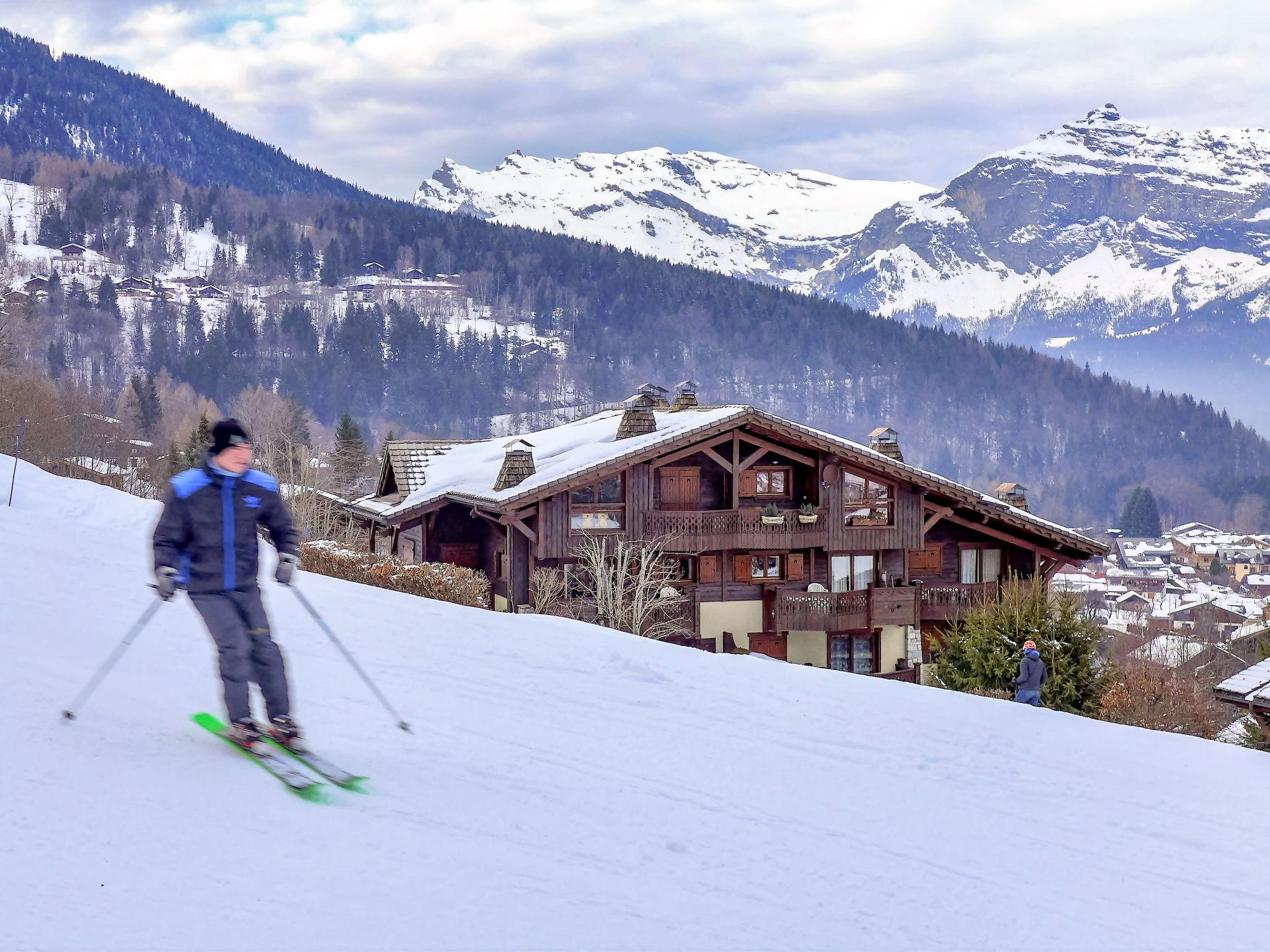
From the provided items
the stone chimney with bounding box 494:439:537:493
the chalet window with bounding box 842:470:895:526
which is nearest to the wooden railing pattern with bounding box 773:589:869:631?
the chalet window with bounding box 842:470:895:526

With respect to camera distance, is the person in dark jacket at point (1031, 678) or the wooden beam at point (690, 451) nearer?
the person in dark jacket at point (1031, 678)

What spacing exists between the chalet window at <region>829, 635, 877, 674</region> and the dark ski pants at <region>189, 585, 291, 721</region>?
26.7m

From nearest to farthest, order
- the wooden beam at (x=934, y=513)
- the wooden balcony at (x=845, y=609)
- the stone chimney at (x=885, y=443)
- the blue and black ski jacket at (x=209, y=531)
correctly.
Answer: the blue and black ski jacket at (x=209, y=531) → the wooden balcony at (x=845, y=609) → the wooden beam at (x=934, y=513) → the stone chimney at (x=885, y=443)

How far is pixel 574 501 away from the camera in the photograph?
2783 cm

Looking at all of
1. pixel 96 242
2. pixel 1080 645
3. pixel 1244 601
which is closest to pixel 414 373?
pixel 96 242

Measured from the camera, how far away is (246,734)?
18.9ft

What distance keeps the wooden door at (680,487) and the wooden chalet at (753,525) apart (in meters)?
0.04

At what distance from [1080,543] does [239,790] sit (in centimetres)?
2965

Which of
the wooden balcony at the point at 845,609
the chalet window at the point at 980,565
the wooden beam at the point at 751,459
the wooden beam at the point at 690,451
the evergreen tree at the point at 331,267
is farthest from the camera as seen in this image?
the evergreen tree at the point at 331,267

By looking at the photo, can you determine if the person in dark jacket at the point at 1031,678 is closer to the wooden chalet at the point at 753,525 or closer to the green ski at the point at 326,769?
the green ski at the point at 326,769

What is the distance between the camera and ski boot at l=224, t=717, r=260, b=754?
18.8ft

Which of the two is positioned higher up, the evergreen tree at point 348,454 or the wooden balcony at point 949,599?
the evergreen tree at point 348,454

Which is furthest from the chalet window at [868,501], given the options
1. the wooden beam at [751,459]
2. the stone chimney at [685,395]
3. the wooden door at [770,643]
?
the stone chimney at [685,395]

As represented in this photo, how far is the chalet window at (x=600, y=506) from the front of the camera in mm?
27672
